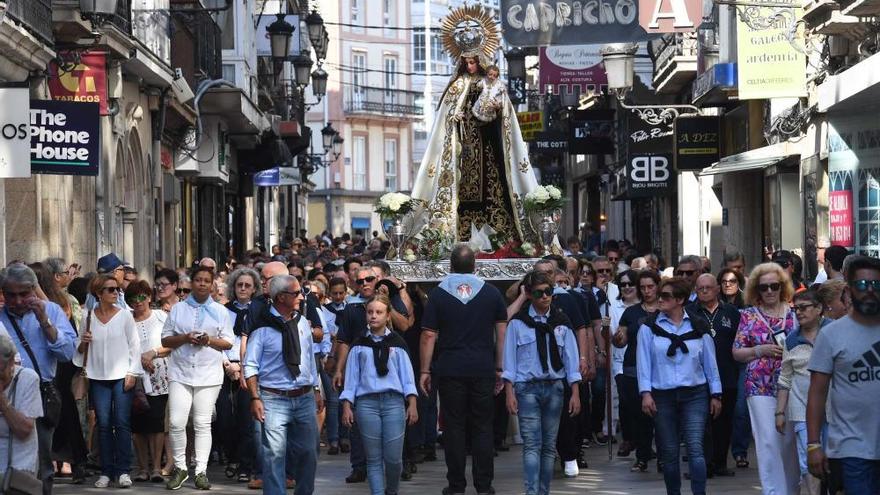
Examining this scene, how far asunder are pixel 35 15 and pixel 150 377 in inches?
195

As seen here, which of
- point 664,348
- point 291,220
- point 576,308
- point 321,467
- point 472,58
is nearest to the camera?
point 664,348

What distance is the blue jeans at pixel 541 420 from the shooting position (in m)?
12.8

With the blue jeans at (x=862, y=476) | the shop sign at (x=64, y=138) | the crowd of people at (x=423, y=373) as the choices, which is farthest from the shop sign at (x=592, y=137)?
the blue jeans at (x=862, y=476)

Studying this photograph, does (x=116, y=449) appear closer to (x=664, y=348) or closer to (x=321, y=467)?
(x=321, y=467)

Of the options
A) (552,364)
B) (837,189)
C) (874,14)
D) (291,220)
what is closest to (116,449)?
(552,364)

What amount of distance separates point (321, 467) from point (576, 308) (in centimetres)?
Result: 331

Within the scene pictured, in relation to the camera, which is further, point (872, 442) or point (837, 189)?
point (837, 189)

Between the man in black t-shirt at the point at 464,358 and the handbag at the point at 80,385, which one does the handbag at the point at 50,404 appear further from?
the man in black t-shirt at the point at 464,358

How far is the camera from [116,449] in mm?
14398

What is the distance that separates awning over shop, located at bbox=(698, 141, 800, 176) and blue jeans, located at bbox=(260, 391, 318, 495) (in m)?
15.0

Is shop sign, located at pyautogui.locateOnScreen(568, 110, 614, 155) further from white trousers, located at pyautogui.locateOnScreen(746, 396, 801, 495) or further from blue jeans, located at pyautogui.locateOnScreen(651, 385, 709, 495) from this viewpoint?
white trousers, located at pyautogui.locateOnScreen(746, 396, 801, 495)

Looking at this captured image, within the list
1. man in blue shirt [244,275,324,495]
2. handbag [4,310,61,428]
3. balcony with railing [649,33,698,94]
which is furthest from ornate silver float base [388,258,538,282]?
balcony with railing [649,33,698,94]

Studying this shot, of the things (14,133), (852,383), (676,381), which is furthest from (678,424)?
(14,133)

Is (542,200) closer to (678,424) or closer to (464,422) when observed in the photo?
(464,422)
